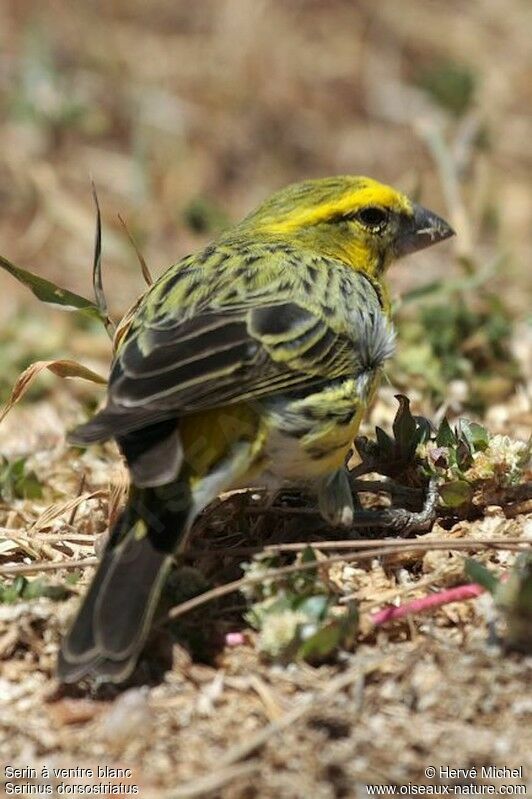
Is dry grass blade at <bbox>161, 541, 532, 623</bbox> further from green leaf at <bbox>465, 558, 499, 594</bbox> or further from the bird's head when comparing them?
the bird's head

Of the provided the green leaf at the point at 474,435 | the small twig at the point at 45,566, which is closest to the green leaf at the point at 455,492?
the green leaf at the point at 474,435

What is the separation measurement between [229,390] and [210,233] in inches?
169

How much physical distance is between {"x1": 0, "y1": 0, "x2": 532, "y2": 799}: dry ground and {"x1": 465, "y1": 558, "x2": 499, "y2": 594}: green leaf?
10 centimetres

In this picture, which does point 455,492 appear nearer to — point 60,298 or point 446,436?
point 446,436

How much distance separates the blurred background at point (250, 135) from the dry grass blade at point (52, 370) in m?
1.76

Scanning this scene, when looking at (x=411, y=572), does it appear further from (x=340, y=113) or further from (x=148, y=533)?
(x=340, y=113)

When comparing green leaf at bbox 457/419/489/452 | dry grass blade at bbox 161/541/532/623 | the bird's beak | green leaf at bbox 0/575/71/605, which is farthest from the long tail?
the bird's beak

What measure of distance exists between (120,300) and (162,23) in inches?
174

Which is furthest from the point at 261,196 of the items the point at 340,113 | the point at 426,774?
the point at 426,774

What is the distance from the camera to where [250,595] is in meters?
4.29

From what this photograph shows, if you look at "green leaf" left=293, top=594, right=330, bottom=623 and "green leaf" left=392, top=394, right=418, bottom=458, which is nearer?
"green leaf" left=293, top=594, right=330, bottom=623

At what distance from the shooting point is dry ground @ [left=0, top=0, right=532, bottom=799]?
3.74 meters

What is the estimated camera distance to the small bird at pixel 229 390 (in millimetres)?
3936

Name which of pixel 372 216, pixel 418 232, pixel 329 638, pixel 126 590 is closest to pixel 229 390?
pixel 126 590
